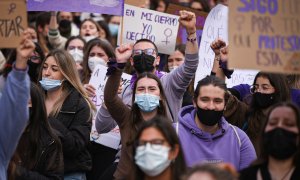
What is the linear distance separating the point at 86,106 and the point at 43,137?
1.19 meters

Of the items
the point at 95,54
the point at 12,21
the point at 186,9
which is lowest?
the point at 95,54

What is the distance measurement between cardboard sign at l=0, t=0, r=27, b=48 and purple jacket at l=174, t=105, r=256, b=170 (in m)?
1.68

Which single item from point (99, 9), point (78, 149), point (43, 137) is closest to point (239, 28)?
point (43, 137)

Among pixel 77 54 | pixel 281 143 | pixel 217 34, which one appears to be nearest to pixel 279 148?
pixel 281 143

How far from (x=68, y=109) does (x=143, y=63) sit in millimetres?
835

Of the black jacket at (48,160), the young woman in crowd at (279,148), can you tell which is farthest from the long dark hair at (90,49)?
the young woman in crowd at (279,148)

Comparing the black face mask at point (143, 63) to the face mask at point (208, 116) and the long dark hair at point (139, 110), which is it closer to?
the long dark hair at point (139, 110)

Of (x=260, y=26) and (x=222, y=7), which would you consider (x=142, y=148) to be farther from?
(x=222, y=7)

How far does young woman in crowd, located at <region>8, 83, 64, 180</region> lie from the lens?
7.09 metres

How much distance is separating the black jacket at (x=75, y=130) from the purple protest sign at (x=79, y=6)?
0.82 m

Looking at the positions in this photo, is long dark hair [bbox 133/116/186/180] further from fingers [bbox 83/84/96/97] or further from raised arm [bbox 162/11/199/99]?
fingers [bbox 83/84/96/97]

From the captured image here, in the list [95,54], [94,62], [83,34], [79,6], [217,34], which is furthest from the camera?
[83,34]

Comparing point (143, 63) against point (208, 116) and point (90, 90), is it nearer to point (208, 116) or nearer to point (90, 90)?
point (90, 90)

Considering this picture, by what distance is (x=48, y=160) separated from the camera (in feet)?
24.4
